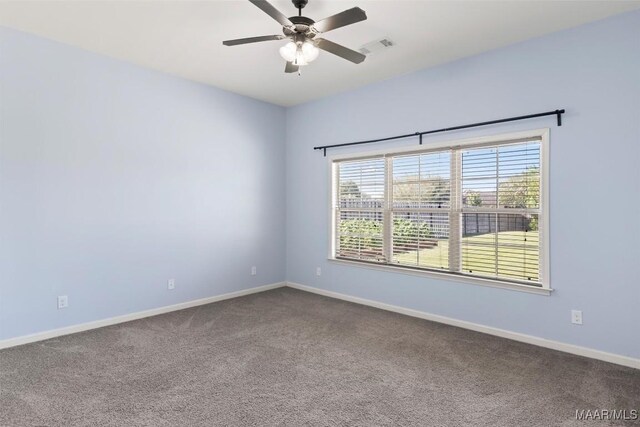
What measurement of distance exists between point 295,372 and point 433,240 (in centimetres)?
224

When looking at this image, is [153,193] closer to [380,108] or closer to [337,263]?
[337,263]

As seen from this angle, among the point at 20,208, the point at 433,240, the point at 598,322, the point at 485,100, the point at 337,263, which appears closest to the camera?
the point at 598,322

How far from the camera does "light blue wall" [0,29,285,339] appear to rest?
322 cm

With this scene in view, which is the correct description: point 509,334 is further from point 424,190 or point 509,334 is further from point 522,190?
point 424,190

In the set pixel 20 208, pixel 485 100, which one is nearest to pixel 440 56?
pixel 485 100

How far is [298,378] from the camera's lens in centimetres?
264

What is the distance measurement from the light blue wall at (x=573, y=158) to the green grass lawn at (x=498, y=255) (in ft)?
0.60

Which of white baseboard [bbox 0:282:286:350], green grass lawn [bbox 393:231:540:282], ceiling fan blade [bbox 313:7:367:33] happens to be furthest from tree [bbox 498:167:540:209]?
white baseboard [bbox 0:282:286:350]

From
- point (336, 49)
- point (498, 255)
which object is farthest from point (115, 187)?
point (498, 255)

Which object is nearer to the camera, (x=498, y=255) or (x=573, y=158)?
(x=573, y=158)

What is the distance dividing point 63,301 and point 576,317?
4824 mm

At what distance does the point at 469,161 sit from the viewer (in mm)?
3793

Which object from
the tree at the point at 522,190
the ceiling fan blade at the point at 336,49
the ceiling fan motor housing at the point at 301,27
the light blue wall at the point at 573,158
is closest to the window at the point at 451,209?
the tree at the point at 522,190

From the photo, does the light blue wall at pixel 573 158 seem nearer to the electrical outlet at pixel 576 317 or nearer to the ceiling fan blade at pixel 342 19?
the electrical outlet at pixel 576 317
